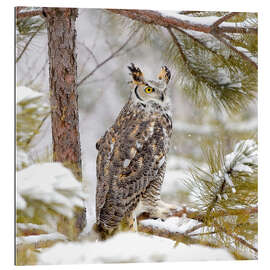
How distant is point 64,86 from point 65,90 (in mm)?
20

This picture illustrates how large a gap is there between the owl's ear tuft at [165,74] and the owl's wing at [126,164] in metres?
0.23

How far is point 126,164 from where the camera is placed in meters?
2.52

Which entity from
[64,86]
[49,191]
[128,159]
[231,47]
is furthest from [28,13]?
[49,191]

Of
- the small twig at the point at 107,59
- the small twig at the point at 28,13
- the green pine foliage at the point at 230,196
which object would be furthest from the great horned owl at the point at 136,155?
the small twig at the point at 28,13

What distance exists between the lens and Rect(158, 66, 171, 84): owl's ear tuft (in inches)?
101

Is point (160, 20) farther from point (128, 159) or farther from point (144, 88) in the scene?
point (128, 159)

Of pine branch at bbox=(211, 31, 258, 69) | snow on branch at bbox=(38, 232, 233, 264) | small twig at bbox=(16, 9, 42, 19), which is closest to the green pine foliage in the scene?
snow on branch at bbox=(38, 232, 233, 264)

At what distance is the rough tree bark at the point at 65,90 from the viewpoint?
2.41 m

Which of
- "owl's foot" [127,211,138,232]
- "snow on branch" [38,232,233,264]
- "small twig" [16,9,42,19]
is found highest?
"small twig" [16,9,42,19]

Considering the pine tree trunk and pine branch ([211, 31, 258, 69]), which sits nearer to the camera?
the pine tree trunk

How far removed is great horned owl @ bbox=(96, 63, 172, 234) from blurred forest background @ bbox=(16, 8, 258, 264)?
5cm

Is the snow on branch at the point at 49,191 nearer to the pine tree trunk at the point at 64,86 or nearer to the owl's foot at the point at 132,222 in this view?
the pine tree trunk at the point at 64,86

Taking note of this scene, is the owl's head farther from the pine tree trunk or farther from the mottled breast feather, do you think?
the pine tree trunk

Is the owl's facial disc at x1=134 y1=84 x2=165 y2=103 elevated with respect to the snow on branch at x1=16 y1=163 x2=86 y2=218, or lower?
elevated
